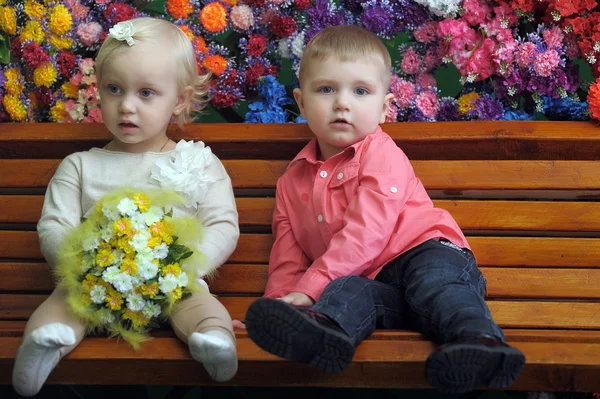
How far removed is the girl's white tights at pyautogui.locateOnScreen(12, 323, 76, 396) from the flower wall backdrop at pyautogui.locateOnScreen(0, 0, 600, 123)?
149 cm

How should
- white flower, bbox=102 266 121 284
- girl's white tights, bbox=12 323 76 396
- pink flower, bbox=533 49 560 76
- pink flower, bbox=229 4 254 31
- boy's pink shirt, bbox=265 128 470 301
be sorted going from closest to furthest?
girl's white tights, bbox=12 323 76 396 → white flower, bbox=102 266 121 284 → boy's pink shirt, bbox=265 128 470 301 → pink flower, bbox=533 49 560 76 → pink flower, bbox=229 4 254 31

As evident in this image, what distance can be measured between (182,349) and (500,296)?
3.81 feet

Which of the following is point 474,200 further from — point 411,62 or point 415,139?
point 411,62

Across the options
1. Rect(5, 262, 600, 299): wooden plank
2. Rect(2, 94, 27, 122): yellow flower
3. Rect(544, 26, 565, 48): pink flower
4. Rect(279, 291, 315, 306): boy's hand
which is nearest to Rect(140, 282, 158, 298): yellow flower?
Rect(279, 291, 315, 306): boy's hand

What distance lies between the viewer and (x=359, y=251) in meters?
2.26

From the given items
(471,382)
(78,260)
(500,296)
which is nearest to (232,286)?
(78,260)

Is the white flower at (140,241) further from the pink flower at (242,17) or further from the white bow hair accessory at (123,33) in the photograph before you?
the pink flower at (242,17)

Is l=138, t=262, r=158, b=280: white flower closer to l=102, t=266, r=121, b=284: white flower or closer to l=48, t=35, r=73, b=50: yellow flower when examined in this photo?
l=102, t=266, r=121, b=284: white flower

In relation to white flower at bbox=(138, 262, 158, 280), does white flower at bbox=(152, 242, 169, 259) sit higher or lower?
higher

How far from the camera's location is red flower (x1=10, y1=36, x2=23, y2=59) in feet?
11.1

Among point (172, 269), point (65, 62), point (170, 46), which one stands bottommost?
point (172, 269)

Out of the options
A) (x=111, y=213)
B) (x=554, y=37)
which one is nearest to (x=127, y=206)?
(x=111, y=213)

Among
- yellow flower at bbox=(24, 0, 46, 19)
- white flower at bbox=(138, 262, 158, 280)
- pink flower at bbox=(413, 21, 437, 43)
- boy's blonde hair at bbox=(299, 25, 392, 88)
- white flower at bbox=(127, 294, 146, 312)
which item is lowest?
white flower at bbox=(127, 294, 146, 312)

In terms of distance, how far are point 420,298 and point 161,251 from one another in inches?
27.2
